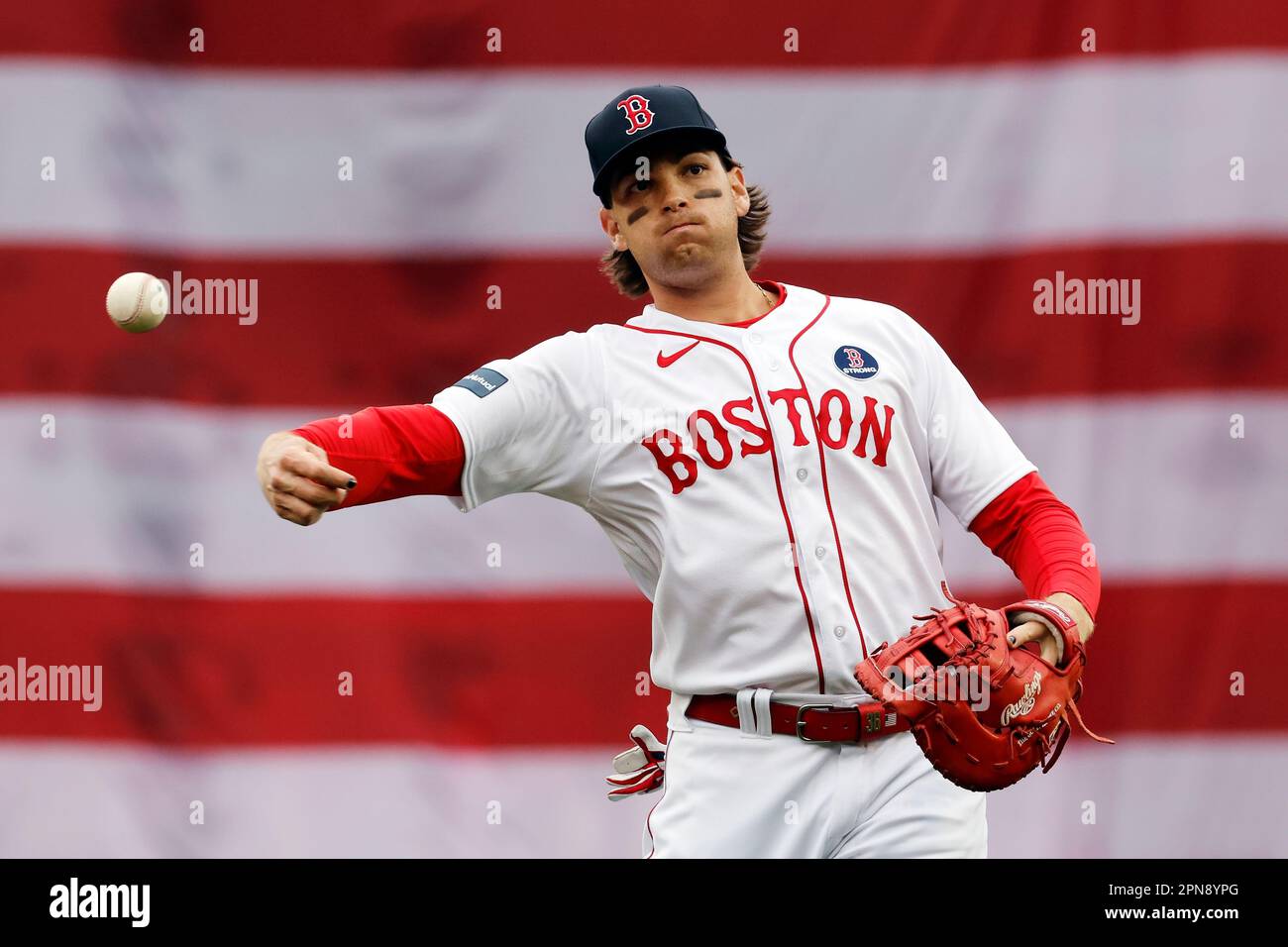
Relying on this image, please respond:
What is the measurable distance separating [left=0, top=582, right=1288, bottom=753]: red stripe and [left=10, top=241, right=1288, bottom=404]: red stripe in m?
0.47

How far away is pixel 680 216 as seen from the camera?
2.12m

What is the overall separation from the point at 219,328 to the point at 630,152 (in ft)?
4.15

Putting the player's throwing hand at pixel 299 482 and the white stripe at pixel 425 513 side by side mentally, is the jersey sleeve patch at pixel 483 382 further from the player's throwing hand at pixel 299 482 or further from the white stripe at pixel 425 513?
the white stripe at pixel 425 513

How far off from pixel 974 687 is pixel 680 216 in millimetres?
870

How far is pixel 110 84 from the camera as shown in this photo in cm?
296

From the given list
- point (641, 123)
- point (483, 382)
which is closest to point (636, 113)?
point (641, 123)

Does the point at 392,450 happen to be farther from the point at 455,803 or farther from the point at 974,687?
the point at 455,803

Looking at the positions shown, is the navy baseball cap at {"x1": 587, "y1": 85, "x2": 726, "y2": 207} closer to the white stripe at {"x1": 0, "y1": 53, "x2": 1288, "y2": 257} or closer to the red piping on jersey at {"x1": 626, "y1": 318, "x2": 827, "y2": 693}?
the red piping on jersey at {"x1": 626, "y1": 318, "x2": 827, "y2": 693}

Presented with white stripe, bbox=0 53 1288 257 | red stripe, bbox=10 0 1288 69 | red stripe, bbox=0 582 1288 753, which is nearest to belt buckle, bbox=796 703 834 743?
red stripe, bbox=0 582 1288 753

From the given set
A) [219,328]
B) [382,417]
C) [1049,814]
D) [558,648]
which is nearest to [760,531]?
[382,417]

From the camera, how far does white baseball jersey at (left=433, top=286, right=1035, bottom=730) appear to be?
1938 millimetres

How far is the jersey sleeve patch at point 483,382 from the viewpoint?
6.49 ft

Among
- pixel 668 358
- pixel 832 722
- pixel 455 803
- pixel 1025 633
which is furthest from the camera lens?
pixel 455 803

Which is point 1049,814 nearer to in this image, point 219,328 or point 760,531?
point 760,531
